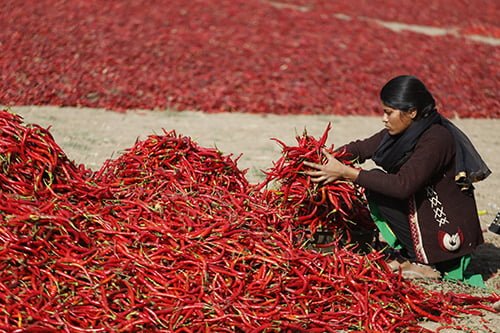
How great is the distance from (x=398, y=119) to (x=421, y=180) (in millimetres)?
398

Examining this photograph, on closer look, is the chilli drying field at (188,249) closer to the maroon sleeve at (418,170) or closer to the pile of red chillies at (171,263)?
the pile of red chillies at (171,263)

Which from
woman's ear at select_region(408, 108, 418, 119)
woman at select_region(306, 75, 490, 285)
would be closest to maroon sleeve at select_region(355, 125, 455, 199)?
woman at select_region(306, 75, 490, 285)

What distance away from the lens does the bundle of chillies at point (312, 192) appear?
4078 mm

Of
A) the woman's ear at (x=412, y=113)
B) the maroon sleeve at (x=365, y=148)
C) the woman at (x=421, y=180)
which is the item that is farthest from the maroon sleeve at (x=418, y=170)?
the maroon sleeve at (x=365, y=148)

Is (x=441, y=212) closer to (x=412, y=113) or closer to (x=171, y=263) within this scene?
(x=412, y=113)

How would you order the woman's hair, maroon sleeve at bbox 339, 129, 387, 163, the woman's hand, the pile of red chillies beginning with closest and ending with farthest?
1. the pile of red chillies
2. the woman's hand
3. the woman's hair
4. maroon sleeve at bbox 339, 129, 387, 163

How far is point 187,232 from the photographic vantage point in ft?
12.3

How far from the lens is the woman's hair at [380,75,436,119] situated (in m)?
4.14

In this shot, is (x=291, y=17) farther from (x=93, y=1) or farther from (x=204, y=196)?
(x=204, y=196)

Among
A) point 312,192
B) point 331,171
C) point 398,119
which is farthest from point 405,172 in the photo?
point 312,192

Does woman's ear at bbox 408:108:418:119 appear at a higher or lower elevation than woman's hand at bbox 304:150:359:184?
higher

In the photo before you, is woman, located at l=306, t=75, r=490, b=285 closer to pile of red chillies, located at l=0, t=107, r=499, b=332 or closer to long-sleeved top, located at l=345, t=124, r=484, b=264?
long-sleeved top, located at l=345, t=124, r=484, b=264

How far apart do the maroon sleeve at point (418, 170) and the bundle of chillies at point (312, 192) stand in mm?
182

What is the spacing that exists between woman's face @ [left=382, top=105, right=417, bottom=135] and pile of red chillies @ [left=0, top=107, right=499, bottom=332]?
0.48 metres
